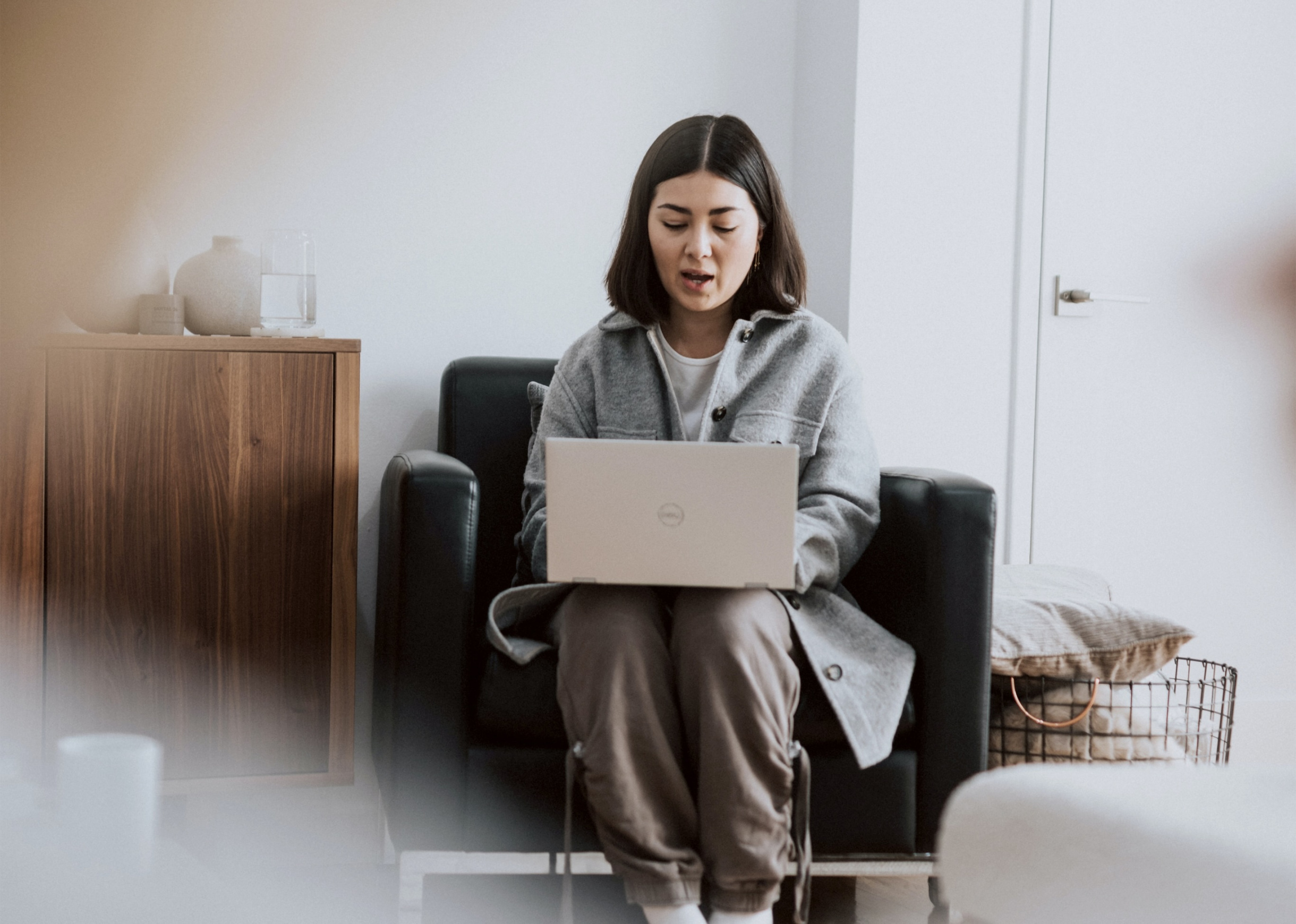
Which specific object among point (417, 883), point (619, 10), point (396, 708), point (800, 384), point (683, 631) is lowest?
point (417, 883)

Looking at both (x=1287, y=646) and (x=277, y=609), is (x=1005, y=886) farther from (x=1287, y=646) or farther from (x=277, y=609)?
(x=1287, y=646)

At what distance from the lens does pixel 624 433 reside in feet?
4.95

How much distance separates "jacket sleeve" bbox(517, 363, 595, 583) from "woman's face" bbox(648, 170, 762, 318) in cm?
21

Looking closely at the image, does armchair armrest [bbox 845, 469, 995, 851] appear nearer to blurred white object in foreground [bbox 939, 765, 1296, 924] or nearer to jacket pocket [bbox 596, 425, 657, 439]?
jacket pocket [bbox 596, 425, 657, 439]

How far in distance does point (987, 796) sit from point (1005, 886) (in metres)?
0.03

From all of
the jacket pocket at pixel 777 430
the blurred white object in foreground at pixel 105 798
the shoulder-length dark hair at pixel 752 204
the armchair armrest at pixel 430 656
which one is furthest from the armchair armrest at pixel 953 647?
the blurred white object in foreground at pixel 105 798

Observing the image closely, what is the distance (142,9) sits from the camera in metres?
1.67

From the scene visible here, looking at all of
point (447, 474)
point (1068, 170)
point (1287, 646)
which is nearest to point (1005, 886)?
point (447, 474)

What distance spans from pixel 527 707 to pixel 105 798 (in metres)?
0.84

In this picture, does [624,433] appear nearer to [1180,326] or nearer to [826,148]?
[826,148]

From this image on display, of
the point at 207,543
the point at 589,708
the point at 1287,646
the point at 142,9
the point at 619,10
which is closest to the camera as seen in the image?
the point at 589,708

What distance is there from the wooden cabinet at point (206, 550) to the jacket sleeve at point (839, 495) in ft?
2.01

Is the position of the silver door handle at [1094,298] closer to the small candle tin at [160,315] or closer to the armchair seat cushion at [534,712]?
the armchair seat cushion at [534,712]

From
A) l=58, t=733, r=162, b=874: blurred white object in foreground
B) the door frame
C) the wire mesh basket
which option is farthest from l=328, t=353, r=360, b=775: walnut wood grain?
the door frame
